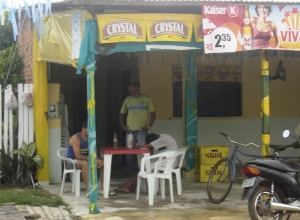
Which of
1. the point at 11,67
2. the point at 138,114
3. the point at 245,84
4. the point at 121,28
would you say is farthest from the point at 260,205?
the point at 11,67

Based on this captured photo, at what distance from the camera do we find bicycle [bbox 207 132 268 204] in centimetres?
916

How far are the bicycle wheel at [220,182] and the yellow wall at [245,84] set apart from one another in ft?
13.2

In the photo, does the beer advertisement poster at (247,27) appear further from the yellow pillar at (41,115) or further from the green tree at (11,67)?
the green tree at (11,67)

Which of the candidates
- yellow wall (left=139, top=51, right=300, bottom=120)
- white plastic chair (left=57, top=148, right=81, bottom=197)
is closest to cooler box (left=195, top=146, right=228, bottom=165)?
yellow wall (left=139, top=51, right=300, bottom=120)

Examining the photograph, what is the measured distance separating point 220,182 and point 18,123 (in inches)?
163

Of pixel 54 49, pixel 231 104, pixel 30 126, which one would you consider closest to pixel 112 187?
pixel 30 126

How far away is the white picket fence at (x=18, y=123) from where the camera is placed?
36.6 ft

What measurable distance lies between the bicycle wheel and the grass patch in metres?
2.37

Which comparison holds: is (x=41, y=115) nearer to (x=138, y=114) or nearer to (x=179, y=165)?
(x=138, y=114)

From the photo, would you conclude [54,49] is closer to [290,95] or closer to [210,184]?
[210,184]

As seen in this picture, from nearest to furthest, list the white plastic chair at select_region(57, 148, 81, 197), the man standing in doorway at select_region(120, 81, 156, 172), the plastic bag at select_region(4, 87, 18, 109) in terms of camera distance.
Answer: the white plastic chair at select_region(57, 148, 81, 197)
the plastic bag at select_region(4, 87, 18, 109)
the man standing in doorway at select_region(120, 81, 156, 172)

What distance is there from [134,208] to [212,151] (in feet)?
10.4

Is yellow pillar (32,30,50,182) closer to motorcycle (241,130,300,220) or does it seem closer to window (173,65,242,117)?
window (173,65,242,117)

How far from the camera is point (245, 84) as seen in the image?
14125 millimetres
